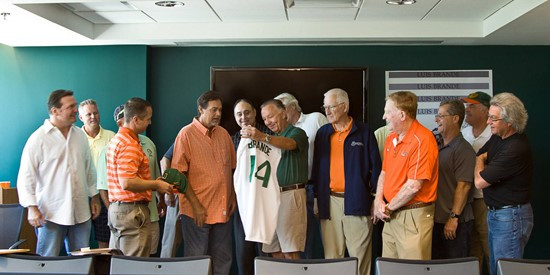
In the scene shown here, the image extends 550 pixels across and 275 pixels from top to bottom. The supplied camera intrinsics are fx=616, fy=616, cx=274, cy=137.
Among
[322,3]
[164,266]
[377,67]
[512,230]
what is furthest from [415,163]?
[377,67]

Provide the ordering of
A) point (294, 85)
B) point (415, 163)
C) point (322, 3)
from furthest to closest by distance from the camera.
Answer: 1. point (294, 85)
2. point (322, 3)
3. point (415, 163)

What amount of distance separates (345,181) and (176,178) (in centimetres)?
141

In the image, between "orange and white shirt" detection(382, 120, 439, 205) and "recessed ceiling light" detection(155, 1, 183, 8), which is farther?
"recessed ceiling light" detection(155, 1, 183, 8)

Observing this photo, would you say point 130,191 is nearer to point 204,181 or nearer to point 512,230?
point 204,181

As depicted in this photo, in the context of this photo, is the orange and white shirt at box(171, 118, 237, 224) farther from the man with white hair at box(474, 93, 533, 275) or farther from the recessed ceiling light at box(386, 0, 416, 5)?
the recessed ceiling light at box(386, 0, 416, 5)

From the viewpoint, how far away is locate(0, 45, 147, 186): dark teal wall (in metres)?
7.29

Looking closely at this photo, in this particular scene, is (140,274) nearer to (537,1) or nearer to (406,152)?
(406,152)

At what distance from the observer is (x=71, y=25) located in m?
6.31

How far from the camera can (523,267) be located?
296 cm

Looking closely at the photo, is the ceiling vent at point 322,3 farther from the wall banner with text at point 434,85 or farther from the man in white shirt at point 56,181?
the man in white shirt at point 56,181

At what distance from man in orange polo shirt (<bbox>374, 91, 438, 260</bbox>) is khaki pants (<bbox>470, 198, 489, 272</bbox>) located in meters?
1.39

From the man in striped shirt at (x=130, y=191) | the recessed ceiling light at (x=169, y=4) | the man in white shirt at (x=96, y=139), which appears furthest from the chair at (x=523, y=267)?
the man in white shirt at (x=96, y=139)

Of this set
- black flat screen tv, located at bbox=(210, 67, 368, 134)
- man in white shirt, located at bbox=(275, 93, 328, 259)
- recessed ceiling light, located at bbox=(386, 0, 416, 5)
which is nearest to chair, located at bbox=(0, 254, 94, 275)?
man in white shirt, located at bbox=(275, 93, 328, 259)

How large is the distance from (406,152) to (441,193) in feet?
3.18
